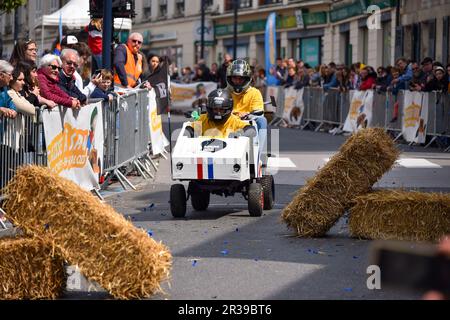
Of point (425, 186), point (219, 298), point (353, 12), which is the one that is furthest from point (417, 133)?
point (353, 12)

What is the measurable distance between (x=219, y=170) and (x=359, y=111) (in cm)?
1671

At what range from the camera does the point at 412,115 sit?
80.3ft

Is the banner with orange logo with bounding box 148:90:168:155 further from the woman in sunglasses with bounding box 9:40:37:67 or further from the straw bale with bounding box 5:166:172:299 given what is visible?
the straw bale with bounding box 5:166:172:299

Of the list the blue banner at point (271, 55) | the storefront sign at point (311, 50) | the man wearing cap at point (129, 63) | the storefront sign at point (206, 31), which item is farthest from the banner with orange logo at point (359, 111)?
the storefront sign at point (206, 31)

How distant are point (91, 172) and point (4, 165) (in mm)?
2357

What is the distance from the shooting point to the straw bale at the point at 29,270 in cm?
Answer: 679

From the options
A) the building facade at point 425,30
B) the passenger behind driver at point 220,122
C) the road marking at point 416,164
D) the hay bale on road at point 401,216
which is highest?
the building facade at point 425,30

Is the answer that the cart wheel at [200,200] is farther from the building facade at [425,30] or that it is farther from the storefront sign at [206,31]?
the storefront sign at [206,31]

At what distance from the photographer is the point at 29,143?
37.2ft

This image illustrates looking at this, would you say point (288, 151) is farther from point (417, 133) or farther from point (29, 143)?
point (29, 143)

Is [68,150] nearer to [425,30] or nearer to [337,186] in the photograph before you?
[337,186]

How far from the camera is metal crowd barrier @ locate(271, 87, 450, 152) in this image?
23109 millimetres

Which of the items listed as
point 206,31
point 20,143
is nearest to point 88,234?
point 20,143

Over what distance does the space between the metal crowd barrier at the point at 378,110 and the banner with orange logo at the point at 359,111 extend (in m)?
0.21
